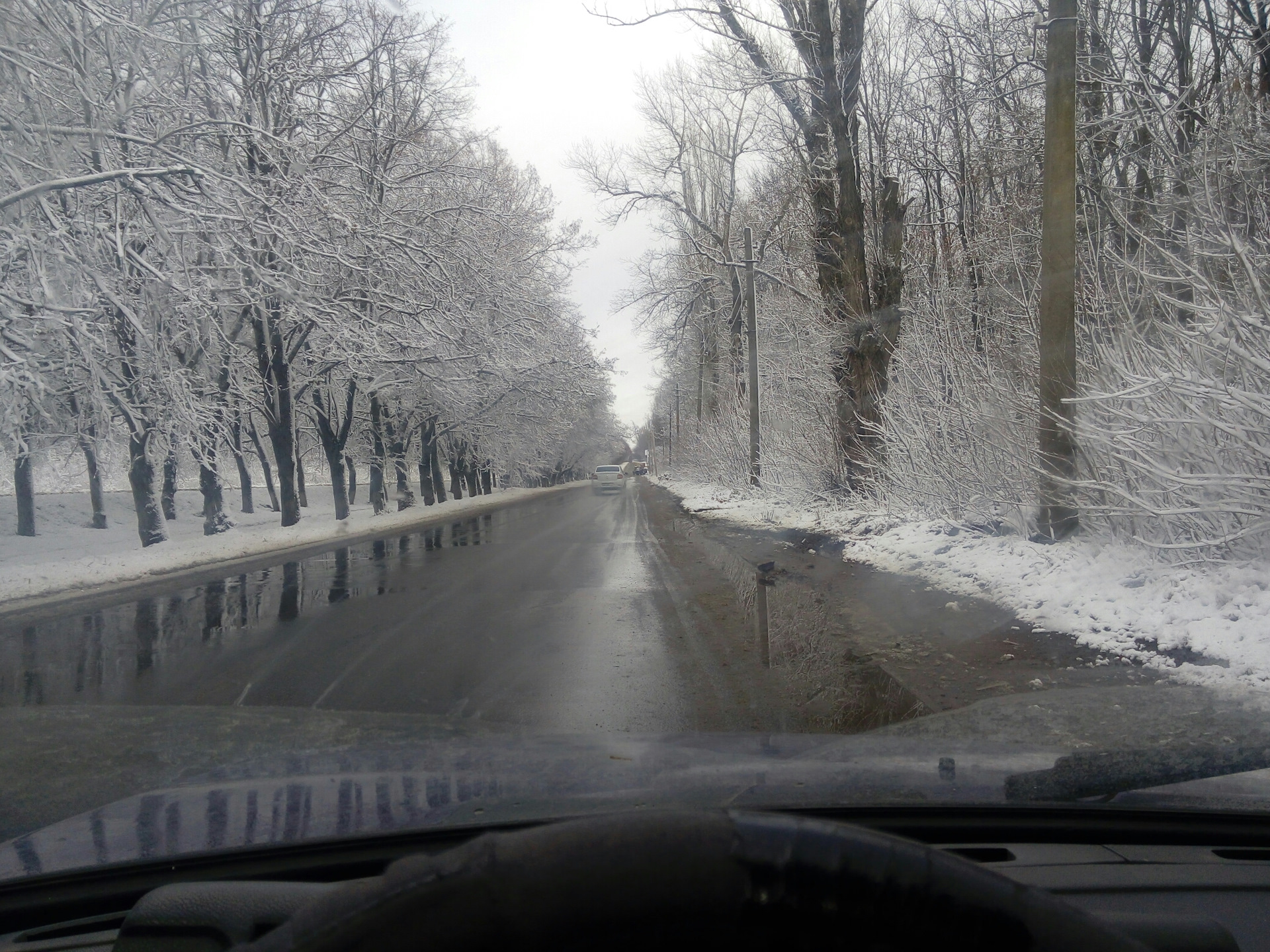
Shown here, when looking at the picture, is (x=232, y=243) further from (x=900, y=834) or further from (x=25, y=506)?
(x=25, y=506)

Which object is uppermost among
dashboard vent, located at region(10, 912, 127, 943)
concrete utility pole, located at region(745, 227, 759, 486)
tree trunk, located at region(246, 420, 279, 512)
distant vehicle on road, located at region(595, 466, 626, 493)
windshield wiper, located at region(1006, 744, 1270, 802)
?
concrete utility pole, located at region(745, 227, 759, 486)

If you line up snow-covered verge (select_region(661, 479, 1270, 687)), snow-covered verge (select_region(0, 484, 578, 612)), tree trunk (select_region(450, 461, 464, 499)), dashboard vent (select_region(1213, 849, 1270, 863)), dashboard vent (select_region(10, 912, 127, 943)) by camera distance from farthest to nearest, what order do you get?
tree trunk (select_region(450, 461, 464, 499)) < snow-covered verge (select_region(0, 484, 578, 612)) < snow-covered verge (select_region(661, 479, 1270, 687)) < dashboard vent (select_region(1213, 849, 1270, 863)) < dashboard vent (select_region(10, 912, 127, 943))

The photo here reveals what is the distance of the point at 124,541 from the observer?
2514cm

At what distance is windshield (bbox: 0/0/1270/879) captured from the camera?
13.4 feet

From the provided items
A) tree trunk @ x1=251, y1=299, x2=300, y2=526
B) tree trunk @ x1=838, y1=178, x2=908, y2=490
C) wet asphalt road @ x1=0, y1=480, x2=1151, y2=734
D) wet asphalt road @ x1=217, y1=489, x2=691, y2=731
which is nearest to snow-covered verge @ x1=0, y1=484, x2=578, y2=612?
tree trunk @ x1=251, y1=299, x2=300, y2=526

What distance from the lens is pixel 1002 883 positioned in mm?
991

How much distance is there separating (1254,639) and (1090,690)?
4.70 feet

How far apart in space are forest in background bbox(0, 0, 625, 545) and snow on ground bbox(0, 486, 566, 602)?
181 cm

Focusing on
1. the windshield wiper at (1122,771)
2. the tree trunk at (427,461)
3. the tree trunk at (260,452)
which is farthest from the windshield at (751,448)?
the tree trunk at (427,461)

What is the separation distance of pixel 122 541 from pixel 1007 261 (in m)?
25.1

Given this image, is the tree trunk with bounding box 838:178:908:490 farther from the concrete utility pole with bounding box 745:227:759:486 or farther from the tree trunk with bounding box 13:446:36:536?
the tree trunk with bounding box 13:446:36:536

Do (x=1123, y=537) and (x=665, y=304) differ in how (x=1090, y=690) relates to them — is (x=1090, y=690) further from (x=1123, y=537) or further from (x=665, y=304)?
(x=665, y=304)

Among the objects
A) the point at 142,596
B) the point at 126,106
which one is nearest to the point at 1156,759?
the point at 142,596

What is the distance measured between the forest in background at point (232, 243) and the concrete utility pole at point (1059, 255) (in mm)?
10325
